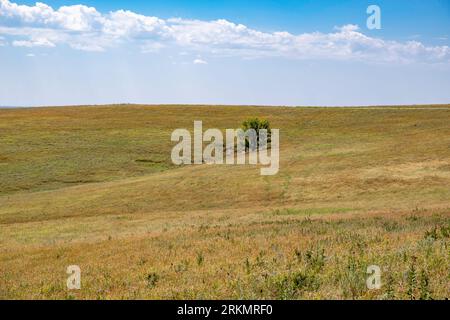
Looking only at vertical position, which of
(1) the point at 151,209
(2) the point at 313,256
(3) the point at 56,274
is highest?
(2) the point at 313,256

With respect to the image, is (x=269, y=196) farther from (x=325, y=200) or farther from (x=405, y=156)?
(x=405, y=156)

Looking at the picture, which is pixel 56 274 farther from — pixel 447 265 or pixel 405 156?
pixel 405 156

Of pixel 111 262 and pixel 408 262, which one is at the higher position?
pixel 408 262

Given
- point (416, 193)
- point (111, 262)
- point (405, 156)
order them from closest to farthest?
1. point (111, 262)
2. point (416, 193)
3. point (405, 156)

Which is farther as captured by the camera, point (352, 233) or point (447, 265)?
point (352, 233)

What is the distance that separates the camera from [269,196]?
44562 mm

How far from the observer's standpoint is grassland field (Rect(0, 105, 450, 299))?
34.4 ft

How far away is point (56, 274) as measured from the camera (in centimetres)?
1449

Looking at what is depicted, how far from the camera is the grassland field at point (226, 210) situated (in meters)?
10.5

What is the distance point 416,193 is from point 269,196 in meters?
12.9

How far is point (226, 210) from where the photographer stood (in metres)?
38.4
